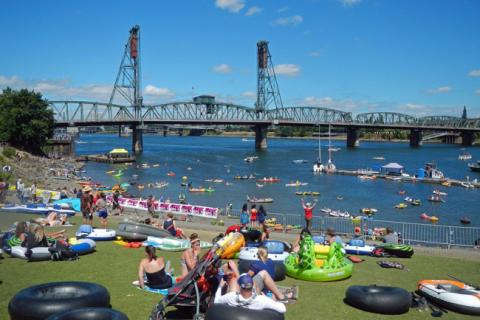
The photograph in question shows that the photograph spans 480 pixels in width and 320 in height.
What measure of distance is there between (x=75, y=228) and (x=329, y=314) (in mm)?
12299

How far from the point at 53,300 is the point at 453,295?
789cm

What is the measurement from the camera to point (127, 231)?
655 inches

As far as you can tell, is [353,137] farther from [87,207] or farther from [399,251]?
[399,251]

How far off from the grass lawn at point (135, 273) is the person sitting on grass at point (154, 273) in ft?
0.89

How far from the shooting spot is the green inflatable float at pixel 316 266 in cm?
1226

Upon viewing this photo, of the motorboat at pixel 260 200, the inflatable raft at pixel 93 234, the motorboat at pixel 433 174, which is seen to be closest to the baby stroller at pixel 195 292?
the inflatable raft at pixel 93 234

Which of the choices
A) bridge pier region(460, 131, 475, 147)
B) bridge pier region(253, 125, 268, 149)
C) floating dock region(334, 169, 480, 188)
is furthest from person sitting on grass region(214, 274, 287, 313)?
bridge pier region(460, 131, 475, 147)

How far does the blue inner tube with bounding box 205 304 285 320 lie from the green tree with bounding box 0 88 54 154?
81217 mm

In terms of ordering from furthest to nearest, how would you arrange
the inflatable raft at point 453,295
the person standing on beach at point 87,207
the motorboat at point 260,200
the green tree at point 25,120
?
the green tree at point 25,120
the motorboat at point 260,200
the person standing on beach at point 87,207
the inflatable raft at point 453,295

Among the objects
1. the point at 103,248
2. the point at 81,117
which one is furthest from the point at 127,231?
the point at 81,117

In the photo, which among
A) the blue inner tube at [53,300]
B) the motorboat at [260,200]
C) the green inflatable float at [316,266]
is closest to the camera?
the blue inner tube at [53,300]

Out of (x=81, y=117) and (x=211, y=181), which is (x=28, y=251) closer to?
(x=211, y=181)

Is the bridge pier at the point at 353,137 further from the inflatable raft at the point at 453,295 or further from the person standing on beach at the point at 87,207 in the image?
the inflatable raft at the point at 453,295

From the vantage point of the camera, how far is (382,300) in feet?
32.2
